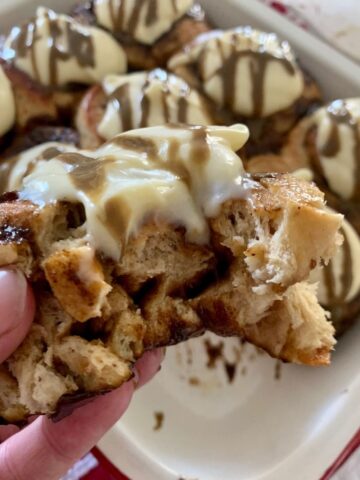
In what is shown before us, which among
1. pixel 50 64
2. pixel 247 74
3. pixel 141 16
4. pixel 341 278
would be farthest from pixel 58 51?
pixel 341 278

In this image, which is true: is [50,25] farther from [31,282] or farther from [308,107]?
[31,282]

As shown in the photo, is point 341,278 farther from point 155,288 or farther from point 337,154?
point 155,288

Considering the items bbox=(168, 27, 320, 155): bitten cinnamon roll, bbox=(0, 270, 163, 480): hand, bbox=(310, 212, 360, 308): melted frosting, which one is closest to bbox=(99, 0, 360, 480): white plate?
bbox=(310, 212, 360, 308): melted frosting

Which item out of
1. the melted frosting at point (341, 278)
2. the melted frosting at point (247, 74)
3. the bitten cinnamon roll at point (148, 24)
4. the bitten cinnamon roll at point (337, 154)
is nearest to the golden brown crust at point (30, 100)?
the bitten cinnamon roll at point (148, 24)

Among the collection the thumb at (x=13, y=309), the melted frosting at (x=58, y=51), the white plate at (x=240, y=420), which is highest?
the thumb at (x=13, y=309)

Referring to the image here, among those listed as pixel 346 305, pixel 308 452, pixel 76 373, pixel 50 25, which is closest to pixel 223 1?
pixel 50 25

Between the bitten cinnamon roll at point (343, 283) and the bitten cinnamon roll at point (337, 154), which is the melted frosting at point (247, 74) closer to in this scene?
the bitten cinnamon roll at point (337, 154)

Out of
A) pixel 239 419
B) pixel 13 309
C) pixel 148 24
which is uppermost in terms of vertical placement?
pixel 13 309
